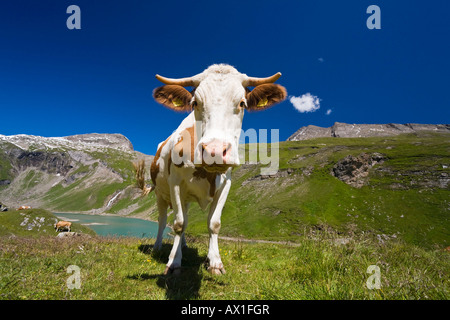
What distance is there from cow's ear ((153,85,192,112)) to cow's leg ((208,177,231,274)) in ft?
7.56

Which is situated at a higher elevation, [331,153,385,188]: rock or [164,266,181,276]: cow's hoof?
[331,153,385,188]: rock

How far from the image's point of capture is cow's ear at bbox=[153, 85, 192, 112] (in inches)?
210

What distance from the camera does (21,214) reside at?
69.1 feet

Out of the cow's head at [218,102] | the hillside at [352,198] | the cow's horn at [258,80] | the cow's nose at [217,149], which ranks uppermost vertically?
the cow's horn at [258,80]

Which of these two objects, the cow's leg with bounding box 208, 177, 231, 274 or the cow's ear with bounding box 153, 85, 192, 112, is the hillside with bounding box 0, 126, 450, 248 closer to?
the cow's leg with bounding box 208, 177, 231, 274

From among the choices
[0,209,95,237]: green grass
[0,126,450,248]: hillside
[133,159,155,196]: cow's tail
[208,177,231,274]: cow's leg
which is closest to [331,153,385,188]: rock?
[0,126,450,248]: hillside

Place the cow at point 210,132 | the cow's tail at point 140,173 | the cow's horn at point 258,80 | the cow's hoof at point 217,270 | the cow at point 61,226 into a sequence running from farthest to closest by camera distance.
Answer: the cow at point 61,226, the cow's tail at point 140,173, the cow's hoof at point 217,270, the cow's horn at point 258,80, the cow at point 210,132

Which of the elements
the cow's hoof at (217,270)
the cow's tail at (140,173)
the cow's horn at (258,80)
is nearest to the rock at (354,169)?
the cow's tail at (140,173)

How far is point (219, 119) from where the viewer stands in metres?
3.83

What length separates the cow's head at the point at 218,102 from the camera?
11.2 feet

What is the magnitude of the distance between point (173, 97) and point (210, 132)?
2325 millimetres

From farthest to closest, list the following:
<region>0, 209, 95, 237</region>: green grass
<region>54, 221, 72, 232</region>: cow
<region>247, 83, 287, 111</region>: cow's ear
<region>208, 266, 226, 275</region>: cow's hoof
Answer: <region>54, 221, 72, 232</region>: cow
<region>0, 209, 95, 237</region>: green grass
<region>208, 266, 226, 275</region>: cow's hoof
<region>247, 83, 287, 111</region>: cow's ear

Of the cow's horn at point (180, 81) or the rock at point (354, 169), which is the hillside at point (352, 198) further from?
the cow's horn at point (180, 81)
